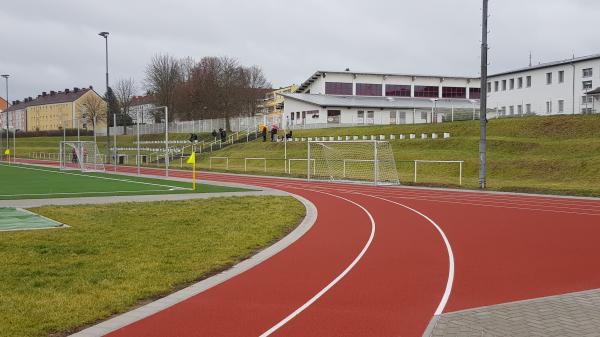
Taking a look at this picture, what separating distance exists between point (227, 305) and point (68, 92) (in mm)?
149127

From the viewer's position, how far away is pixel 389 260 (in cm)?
985

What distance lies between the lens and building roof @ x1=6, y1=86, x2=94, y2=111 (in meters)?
136

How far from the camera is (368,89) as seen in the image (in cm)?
7975

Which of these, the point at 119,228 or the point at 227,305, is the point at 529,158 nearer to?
the point at 119,228

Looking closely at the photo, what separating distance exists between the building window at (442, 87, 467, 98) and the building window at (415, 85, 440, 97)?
1423 millimetres

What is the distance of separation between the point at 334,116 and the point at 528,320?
59.9 m

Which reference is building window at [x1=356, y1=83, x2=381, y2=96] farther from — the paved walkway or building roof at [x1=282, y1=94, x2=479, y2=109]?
the paved walkway

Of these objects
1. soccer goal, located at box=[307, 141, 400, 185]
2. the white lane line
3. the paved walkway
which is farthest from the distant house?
the paved walkway

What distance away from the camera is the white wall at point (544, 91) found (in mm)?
57219

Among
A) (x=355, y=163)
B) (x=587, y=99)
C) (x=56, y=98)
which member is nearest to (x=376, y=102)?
(x=587, y=99)

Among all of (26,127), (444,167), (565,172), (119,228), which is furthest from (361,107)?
(26,127)

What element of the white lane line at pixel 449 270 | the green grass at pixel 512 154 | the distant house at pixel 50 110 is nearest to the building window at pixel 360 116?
the green grass at pixel 512 154

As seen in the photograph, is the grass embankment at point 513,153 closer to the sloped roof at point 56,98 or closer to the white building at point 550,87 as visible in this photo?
the white building at point 550,87

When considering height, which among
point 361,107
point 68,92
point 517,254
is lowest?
point 517,254
